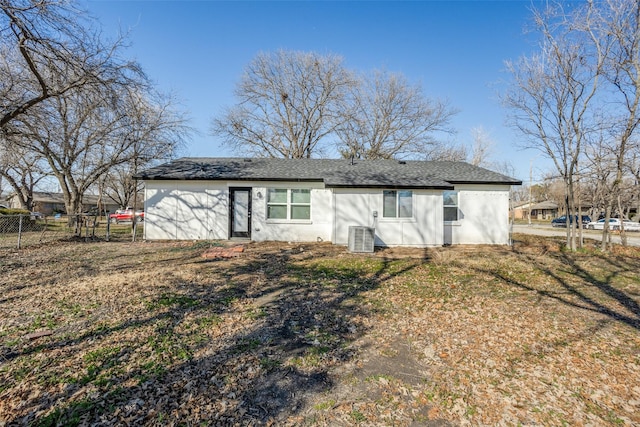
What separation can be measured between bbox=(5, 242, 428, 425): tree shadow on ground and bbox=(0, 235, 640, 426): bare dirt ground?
2 cm

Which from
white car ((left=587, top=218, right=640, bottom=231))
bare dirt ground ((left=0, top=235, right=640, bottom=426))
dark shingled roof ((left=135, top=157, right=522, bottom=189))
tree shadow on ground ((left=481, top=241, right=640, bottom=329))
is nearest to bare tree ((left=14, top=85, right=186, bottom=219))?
dark shingled roof ((left=135, top=157, right=522, bottom=189))

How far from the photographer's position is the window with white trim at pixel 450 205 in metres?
12.2

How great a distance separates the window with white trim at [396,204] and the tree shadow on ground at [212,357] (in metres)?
5.79

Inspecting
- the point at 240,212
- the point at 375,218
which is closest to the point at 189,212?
the point at 240,212

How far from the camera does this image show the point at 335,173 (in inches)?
493

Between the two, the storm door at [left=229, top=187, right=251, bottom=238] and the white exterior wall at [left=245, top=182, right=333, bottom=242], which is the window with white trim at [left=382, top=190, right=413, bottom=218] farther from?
the storm door at [left=229, top=187, right=251, bottom=238]

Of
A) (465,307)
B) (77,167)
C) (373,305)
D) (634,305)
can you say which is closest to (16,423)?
(373,305)

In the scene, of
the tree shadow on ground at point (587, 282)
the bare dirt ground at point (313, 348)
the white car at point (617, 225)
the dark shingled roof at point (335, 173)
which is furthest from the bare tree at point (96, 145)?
the white car at point (617, 225)

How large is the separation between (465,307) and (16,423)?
5571 mm

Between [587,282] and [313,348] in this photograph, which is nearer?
[313,348]

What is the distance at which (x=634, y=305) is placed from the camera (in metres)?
5.34

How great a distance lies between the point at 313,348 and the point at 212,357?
1.16m

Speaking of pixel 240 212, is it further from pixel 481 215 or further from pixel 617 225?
pixel 617 225

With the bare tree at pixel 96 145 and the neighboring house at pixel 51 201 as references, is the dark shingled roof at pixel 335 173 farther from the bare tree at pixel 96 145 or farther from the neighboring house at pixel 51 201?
the neighboring house at pixel 51 201
